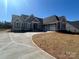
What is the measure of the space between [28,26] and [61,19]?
422 inches

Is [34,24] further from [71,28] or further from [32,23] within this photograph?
[71,28]

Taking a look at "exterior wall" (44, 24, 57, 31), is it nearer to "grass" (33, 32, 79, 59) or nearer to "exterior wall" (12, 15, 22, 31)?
"exterior wall" (12, 15, 22, 31)

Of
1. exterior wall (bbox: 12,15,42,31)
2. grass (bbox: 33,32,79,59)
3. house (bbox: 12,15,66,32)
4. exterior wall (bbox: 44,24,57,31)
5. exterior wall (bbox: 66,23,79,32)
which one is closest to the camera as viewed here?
grass (bbox: 33,32,79,59)

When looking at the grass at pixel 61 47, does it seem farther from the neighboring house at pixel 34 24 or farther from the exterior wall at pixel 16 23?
the exterior wall at pixel 16 23

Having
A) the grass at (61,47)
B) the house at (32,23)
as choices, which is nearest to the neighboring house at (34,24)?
the house at (32,23)

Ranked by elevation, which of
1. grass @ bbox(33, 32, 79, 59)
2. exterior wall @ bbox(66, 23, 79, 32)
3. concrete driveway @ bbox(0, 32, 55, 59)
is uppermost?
exterior wall @ bbox(66, 23, 79, 32)

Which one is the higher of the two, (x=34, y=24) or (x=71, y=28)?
(x=34, y=24)

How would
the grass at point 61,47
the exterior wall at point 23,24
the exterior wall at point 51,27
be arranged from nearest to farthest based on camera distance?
the grass at point 61,47 → the exterior wall at point 51,27 → the exterior wall at point 23,24

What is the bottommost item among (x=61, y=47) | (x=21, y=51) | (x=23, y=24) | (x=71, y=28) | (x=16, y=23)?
(x=21, y=51)

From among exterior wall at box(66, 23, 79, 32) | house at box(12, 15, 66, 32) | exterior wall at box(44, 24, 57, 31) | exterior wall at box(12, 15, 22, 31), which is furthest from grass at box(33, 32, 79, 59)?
exterior wall at box(12, 15, 22, 31)

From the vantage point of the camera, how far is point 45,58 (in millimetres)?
7441

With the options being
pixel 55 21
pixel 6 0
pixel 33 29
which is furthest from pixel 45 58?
pixel 33 29

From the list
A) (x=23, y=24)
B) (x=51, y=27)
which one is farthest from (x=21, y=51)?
(x=23, y=24)

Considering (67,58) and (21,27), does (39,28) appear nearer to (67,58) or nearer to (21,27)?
(21,27)
